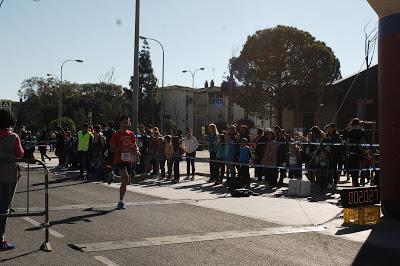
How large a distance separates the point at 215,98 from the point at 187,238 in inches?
3791

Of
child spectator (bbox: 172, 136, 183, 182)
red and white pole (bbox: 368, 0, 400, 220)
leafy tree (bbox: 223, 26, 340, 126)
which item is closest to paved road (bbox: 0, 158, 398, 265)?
red and white pole (bbox: 368, 0, 400, 220)

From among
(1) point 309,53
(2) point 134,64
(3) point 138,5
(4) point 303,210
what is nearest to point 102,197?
(4) point 303,210

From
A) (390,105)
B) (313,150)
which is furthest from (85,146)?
(390,105)

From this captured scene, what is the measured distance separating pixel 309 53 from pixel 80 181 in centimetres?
4413

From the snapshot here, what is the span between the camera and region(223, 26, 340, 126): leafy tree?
186 feet

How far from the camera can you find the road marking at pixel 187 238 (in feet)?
23.7

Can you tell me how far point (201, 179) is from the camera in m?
18.5

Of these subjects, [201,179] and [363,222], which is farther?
[201,179]

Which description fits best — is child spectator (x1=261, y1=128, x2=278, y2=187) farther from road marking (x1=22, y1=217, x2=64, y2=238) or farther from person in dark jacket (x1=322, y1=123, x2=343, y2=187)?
road marking (x1=22, y1=217, x2=64, y2=238)

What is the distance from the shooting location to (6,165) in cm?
713

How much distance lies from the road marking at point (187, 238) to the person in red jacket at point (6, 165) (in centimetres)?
105

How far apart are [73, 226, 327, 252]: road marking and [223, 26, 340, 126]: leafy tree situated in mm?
48042

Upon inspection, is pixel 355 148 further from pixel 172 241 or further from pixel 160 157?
pixel 172 241

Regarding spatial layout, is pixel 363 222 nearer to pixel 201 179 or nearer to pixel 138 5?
pixel 201 179
